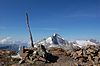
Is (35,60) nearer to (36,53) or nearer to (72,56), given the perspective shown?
(36,53)

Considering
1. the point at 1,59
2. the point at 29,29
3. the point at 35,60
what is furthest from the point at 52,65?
the point at 29,29

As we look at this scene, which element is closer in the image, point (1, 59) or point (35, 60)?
point (35, 60)

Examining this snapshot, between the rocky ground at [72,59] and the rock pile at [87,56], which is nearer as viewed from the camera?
the rocky ground at [72,59]

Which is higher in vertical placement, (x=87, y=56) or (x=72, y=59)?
(x=87, y=56)

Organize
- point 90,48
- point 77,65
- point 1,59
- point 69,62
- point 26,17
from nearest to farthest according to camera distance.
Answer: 1. point 77,65
2. point 69,62
3. point 1,59
4. point 90,48
5. point 26,17

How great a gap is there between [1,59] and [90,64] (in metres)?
17.2

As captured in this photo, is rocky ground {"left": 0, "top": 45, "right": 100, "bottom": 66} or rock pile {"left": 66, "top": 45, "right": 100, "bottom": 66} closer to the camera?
rocky ground {"left": 0, "top": 45, "right": 100, "bottom": 66}

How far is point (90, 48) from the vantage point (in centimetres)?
3941

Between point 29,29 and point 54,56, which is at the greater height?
point 29,29

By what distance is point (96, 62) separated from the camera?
32.9 meters

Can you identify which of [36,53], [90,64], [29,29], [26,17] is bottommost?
[90,64]

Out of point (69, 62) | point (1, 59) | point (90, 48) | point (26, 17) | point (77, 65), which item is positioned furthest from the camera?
point (26, 17)

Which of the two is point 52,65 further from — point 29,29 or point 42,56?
point 29,29

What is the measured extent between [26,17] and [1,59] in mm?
17860
